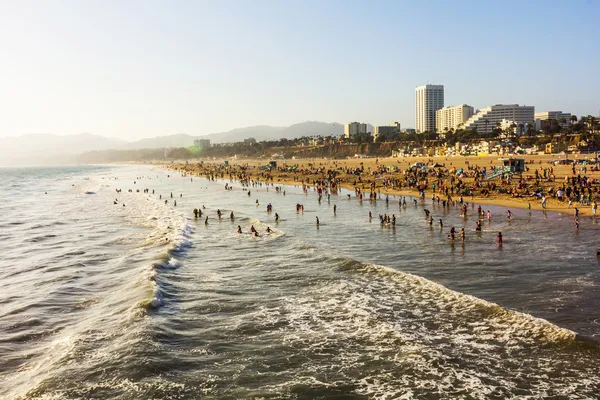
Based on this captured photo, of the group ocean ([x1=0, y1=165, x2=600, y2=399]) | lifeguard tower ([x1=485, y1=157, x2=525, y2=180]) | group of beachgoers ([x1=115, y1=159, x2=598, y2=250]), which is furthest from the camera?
lifeguard tower ([x1=485, y1=157, x2=525, y2=180])

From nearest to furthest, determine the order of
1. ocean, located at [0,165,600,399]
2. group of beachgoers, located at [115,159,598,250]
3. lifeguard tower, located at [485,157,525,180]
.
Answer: ocean, located at [0,165,600,399]
group of beachgoers, located at [115,159,598,250]
lifeguard tower, located at [485,157,525,180]

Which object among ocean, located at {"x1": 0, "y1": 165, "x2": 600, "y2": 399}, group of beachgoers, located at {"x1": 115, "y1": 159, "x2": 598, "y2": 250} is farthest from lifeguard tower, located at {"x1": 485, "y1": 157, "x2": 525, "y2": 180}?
ocean, located at {"x1": 0, "y1": 165, "x2": 600, "y2": 399}

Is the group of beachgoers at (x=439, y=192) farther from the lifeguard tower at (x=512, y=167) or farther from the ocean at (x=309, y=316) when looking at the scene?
the ocean at (x=309, y=316)

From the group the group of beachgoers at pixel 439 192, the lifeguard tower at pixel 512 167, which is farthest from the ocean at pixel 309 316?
the lifeguard tower at pixel 512 167

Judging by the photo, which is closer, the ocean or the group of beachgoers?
the ocean

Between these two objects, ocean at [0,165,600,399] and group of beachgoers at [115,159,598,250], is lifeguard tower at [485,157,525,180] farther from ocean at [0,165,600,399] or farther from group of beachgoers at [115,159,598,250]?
ocean at [0,165,600,399]

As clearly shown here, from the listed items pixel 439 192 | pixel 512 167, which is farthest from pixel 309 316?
pixel 512 167

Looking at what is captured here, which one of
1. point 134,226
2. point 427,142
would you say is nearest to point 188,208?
point 134,226

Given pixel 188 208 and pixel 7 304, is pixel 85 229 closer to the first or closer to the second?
pixel 188 208
